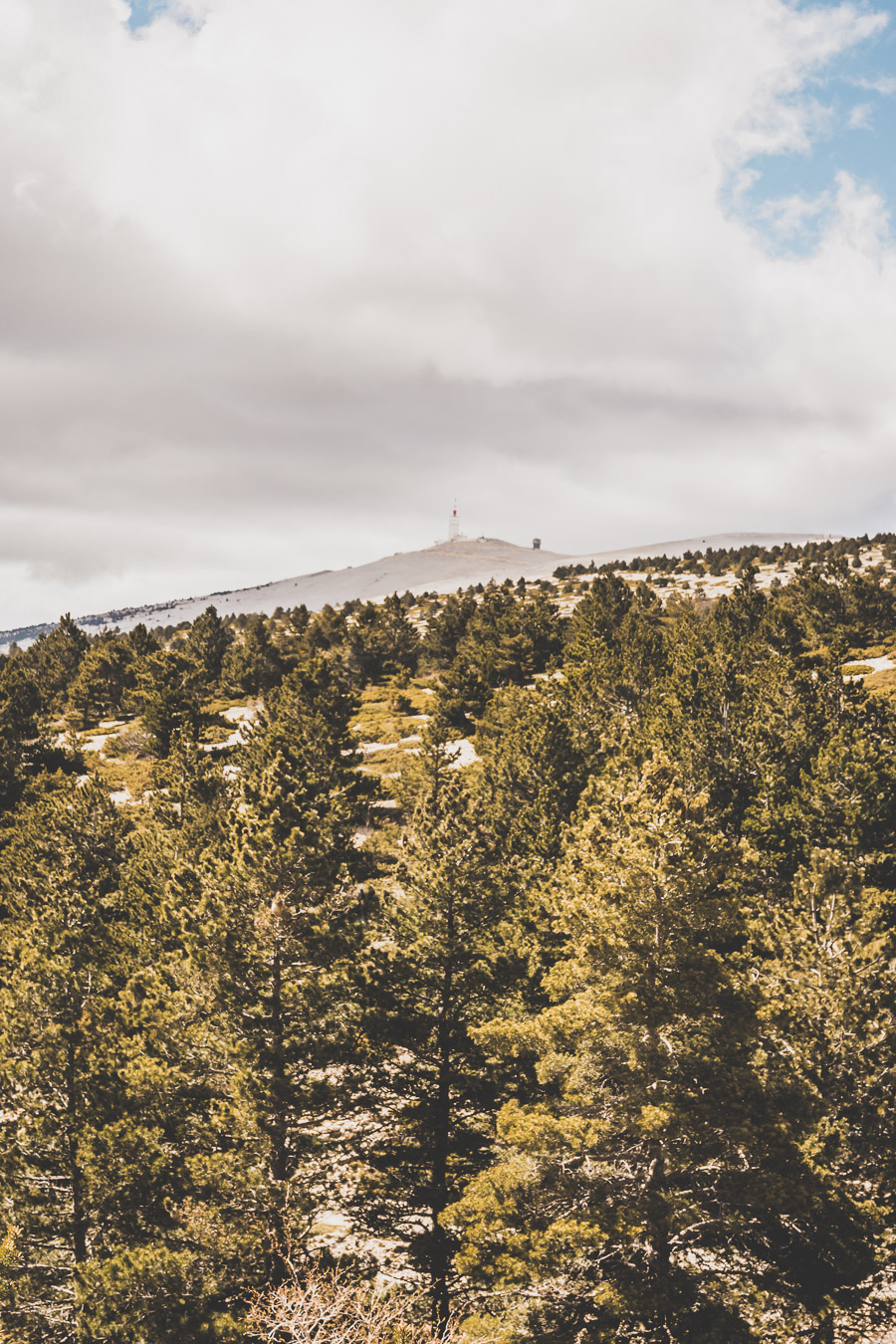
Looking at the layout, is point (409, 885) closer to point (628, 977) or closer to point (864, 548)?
point (628, 977)

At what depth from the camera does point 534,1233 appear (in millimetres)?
11758

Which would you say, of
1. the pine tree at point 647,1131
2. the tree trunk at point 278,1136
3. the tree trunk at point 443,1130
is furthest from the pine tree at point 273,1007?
the pine tree at point 647,1131

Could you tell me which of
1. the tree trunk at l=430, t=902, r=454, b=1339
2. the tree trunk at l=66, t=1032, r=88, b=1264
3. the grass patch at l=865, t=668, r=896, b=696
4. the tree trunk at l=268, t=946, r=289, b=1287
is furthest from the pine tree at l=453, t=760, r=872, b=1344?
the grass patch at l=865, t=668, r=896, b=696

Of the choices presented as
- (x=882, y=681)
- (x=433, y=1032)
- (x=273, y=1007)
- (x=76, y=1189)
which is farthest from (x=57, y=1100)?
(x=882, y=681)

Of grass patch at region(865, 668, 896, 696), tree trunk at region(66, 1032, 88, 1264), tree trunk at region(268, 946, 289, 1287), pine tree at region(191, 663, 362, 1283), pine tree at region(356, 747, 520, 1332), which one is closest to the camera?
pine tree at region(191, 663, 362, 1283)

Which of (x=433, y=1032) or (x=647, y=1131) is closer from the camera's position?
(x=647, y=1131)

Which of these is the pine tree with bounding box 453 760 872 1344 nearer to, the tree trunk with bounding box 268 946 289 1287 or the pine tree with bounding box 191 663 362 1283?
the pine tree with bounding box 191 663 362 1283

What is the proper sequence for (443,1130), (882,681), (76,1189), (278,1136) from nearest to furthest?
(76,1189)
(278,1136)
(443,1130)
(882,681)

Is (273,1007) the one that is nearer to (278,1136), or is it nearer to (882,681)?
(278,1136)

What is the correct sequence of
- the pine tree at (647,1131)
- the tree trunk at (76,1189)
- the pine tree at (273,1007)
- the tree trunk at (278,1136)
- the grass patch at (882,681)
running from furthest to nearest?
the grass patch at (882,681) < the tree trunk at (76,1189) < the tree trunk at (278,1136) < the pine tree at (273,1007) < the pine tree at (647,1131)

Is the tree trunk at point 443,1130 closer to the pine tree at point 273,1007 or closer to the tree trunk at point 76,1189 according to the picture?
the pine tree at point 273,1007

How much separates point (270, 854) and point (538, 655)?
201ft

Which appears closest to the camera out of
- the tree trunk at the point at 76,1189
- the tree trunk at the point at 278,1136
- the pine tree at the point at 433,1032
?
the tree trunk at the point at 278,1136

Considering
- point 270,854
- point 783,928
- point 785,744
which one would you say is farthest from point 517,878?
point 785,744
